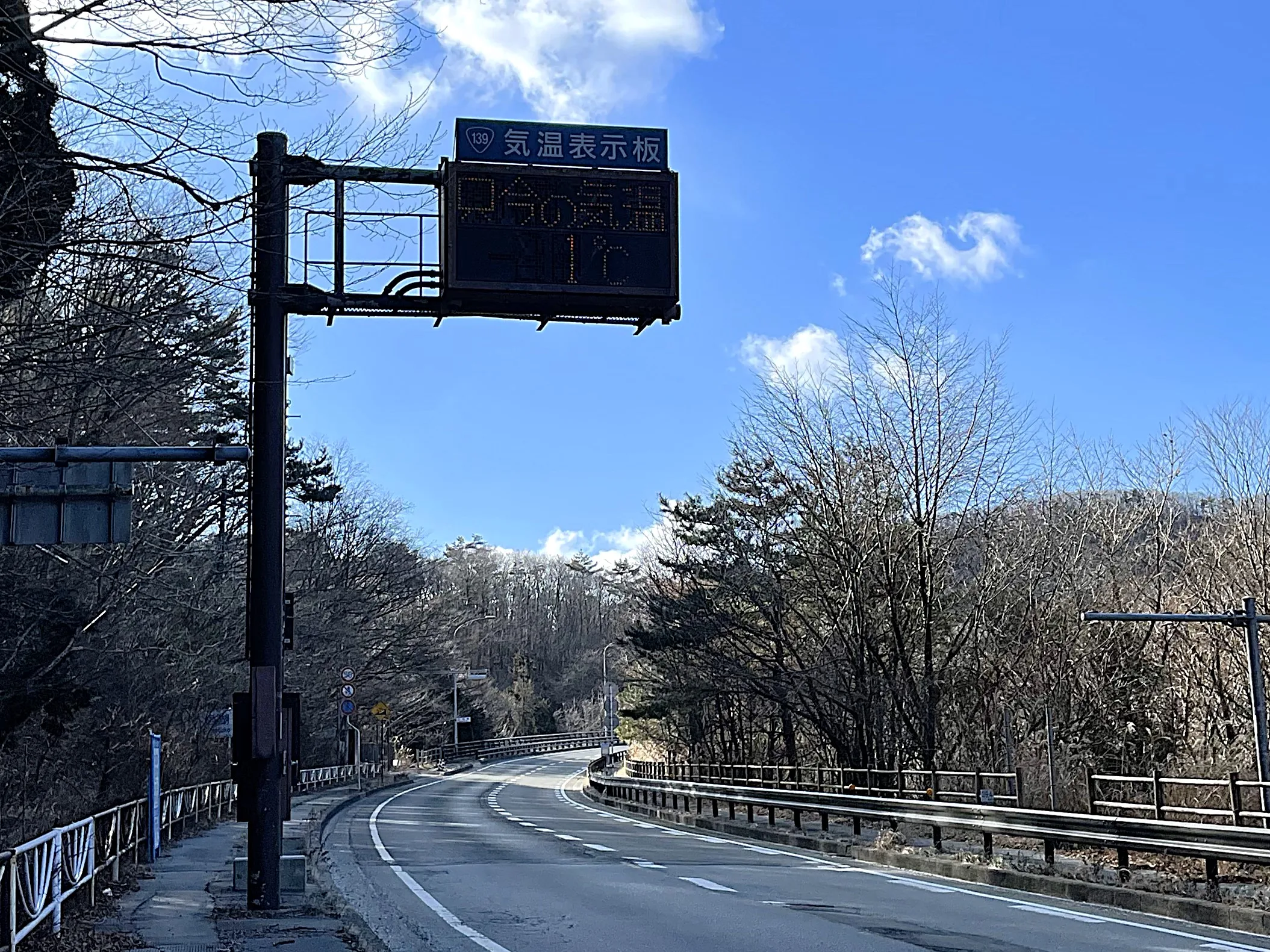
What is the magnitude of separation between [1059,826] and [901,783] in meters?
13.8

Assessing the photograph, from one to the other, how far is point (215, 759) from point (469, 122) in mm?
34367

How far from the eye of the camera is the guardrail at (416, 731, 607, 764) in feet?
305

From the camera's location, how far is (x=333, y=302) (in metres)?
13.6

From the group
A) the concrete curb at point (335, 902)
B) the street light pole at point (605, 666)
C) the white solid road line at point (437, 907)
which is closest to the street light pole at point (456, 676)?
the street light pole at point (605, 666)

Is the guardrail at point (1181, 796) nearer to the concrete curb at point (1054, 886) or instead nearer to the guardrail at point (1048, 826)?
the guardrail at point (1048, 826)

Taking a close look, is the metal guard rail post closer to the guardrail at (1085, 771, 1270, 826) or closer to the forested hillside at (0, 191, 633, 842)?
the guardrail at (1085, 771, 1270, 826)

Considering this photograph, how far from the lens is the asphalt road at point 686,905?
11234 mm

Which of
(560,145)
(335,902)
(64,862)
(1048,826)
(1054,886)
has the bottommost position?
(1054,886)

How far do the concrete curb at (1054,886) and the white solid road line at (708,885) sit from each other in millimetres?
3340

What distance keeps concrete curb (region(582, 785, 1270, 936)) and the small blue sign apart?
35.6 feet

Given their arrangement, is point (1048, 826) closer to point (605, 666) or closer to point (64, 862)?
point (64, 862)

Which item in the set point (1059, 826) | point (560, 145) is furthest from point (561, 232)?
point (1059, 826)

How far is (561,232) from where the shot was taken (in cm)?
1341

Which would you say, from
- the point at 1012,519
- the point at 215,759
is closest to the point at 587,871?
the point at 1012,519
